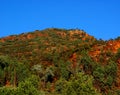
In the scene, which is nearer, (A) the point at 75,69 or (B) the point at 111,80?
(B) the point at 111,80

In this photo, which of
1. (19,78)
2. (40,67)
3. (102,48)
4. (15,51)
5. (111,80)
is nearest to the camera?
(111,80)

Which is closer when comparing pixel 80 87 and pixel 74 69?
pixel 80 87

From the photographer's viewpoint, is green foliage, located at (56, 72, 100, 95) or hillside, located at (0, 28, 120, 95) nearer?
green foliage, located at (56, 72, 100, 95)

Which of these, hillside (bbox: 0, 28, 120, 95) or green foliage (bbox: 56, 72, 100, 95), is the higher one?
hillside (bbox: 0, 28, 120, 95)

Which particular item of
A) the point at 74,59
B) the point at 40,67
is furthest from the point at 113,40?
the point at 40,67

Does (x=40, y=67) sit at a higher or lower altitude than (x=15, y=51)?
lower

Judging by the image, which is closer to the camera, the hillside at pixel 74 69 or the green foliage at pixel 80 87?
the green foliage at pixel 80 87

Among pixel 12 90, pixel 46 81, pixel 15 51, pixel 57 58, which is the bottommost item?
pixel 12 90

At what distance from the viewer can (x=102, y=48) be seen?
12712 centimetres

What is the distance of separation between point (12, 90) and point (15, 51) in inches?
5137

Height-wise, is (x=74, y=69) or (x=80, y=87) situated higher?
(x=74, y=69)

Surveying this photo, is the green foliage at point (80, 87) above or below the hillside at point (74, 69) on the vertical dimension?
below

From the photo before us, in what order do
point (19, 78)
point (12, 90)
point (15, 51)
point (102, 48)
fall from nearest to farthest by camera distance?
point (12, 90), point (19, 78), point (102, 48), point (15, 51)

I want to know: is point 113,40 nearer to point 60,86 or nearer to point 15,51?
point 60,86
